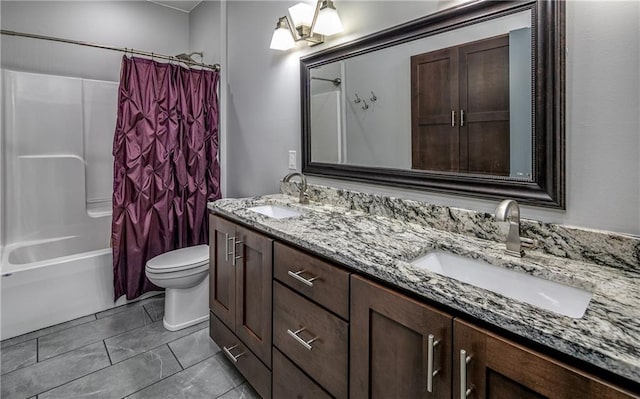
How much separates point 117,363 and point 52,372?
30 centimetres

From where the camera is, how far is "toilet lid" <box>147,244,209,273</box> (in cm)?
212

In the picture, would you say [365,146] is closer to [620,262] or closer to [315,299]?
[315,299]

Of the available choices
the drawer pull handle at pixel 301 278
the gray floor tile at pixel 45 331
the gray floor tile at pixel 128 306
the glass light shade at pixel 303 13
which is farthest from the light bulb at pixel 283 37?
the gray floor tile at pixel 45 331

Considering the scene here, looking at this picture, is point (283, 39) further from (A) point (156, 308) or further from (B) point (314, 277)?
(A) point (156, 308)

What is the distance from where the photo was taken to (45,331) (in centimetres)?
221

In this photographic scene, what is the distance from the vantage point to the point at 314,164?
2027mm

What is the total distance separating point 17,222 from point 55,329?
2.93ft

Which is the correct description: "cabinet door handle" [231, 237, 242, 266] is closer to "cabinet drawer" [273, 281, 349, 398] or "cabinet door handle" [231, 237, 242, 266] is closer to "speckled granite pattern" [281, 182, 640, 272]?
"cabinet drawer" [273, 281, 349, 398]

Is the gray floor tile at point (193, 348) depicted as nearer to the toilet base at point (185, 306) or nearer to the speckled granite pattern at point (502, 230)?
the toilet base at point (185, 306)

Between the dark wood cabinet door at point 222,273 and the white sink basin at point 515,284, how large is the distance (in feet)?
3.20

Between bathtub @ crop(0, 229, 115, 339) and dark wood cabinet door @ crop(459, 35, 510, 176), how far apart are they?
2.44 m

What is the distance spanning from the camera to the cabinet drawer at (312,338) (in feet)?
3.58

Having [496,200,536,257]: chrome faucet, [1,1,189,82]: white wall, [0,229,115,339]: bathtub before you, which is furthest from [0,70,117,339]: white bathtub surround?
[496,200,536,257]: chrome faucet

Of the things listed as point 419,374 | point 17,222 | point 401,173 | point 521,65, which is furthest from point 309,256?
point 17,222
